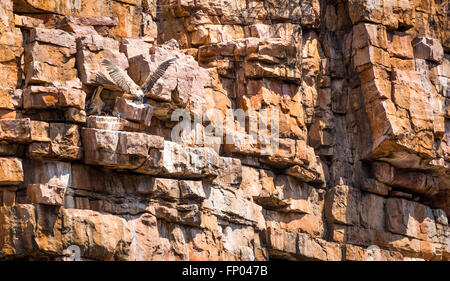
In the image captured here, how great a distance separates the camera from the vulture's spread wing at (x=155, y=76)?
3381cm

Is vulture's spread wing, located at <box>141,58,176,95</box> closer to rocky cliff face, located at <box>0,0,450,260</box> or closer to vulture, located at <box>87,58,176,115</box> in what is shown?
vulture, located at <box>87,58,176,115</box>

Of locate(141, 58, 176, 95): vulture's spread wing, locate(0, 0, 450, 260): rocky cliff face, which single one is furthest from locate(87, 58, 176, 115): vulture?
locate(0, 0, 450, 260): rocky cliff face

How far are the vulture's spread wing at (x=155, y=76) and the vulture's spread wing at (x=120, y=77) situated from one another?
0.55 meters

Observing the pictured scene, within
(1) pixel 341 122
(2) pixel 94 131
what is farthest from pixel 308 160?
(2) pixel 94 131

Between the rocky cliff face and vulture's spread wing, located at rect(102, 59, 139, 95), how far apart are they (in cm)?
42

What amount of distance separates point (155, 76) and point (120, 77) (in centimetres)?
129

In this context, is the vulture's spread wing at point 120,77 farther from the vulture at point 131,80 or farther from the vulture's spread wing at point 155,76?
the vulture's spread wing at point 155,76

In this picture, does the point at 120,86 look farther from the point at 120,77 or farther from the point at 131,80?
the point at 131,80

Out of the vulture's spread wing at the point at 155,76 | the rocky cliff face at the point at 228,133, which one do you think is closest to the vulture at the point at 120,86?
the vulture's spread wing at the point at 155,76

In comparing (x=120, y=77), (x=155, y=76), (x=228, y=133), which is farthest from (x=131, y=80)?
(x=228, y=133)

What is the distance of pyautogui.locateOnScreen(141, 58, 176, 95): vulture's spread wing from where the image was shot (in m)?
33.8

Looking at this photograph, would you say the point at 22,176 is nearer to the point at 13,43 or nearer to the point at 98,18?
the point at 13,43

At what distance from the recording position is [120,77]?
33.1 metres

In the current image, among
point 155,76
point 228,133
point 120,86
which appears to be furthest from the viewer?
point 228,133
